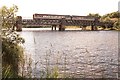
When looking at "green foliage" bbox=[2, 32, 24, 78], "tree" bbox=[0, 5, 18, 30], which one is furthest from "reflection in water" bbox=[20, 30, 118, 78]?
"tree" bbox=[0, 5, 18, 30]

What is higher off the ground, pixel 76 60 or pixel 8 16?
pixel 8 16

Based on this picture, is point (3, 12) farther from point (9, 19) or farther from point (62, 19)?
point (62, 19)

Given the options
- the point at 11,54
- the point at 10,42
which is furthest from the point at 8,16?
the point at 11,54

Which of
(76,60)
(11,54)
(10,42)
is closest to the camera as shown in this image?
(11,54)

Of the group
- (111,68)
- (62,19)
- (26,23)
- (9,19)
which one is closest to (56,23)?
(62,19)

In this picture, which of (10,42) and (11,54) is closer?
(11,54)

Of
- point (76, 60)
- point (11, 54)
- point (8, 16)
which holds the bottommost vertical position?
point (76, 60)

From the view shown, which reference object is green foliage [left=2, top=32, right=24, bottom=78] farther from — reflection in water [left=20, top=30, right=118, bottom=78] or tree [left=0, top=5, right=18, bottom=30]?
reflection in water [left=20, top=30, right=118, bottom=78]

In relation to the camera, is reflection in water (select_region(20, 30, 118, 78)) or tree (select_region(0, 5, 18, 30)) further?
reflection in water (select_region(20, 30, 118, 78))

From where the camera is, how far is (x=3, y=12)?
17.6 m

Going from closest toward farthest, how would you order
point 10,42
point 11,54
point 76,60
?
point 11,54
point 10,42
point 76,60

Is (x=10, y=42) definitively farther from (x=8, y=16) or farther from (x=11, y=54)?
(x=8, y=16)

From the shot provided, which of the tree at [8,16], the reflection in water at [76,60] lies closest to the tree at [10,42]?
the tree at [8,16]

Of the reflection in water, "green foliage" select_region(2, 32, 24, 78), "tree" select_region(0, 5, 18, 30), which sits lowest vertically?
the reflection in water
